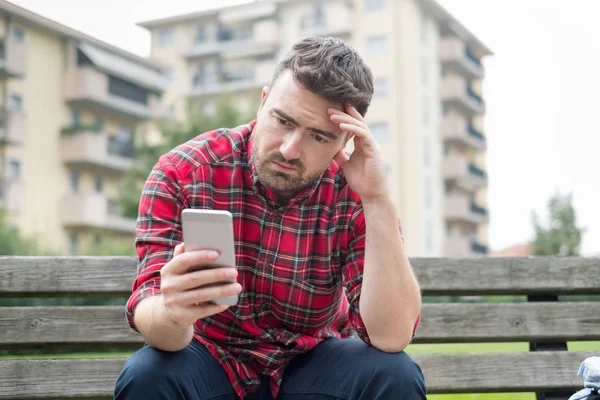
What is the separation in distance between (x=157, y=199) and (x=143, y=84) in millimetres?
37856

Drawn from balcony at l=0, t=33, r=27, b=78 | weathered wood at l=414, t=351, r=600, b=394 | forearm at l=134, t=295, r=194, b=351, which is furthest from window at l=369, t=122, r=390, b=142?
forearm at l=134, t=295, r=194, b=351

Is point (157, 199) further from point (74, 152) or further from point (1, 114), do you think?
point (74, 152)

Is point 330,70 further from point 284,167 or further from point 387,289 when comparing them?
point 387,289

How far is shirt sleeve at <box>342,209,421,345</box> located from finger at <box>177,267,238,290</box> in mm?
753

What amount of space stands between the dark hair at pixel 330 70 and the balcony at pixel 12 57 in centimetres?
3084

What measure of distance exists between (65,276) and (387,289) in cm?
138

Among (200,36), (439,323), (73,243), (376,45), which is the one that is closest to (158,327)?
(439,323)

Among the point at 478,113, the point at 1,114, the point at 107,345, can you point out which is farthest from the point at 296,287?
the point at 478,113

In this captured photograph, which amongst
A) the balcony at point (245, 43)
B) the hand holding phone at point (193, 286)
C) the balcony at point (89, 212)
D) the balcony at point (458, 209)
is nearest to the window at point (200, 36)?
the balcony at point (245, 43)

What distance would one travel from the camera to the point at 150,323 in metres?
2.31

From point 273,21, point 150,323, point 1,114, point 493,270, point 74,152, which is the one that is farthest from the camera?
point 273,21

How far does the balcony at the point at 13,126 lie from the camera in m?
31.3

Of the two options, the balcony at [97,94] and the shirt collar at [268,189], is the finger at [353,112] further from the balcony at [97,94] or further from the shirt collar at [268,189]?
the balcony at [97,94]

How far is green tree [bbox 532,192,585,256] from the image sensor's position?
35.8 meters
